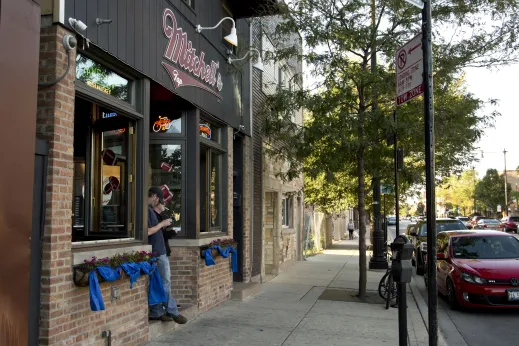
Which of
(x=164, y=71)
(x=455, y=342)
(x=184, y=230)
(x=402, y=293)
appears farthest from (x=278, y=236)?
(x=402, y=293)

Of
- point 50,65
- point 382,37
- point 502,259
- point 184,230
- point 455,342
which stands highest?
point 382,37

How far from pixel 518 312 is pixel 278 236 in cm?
628

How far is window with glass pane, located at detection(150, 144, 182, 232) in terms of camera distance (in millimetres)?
7770

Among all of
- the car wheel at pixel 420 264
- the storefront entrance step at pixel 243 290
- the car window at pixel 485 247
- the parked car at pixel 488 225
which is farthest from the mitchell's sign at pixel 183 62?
the parked car at pixel 488 225

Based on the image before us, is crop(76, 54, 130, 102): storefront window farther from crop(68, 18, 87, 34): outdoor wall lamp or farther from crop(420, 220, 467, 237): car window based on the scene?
crop(420, 220, 467, 237): car window

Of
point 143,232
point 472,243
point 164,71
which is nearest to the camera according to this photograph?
point 143,232

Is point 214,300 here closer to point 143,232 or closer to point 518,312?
point 143,232

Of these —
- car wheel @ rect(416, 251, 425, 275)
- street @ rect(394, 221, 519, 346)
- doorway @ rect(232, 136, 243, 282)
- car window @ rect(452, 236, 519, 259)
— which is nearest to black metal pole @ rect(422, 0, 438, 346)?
street @ rect(394, 221, 519, 346)

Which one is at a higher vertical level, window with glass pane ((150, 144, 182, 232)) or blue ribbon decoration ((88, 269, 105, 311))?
window with glass pane ((150, 144, 182, 232))

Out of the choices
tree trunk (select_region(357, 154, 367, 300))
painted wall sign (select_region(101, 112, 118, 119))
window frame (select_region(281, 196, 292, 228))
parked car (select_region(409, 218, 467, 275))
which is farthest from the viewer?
window frame (select_region(281, 196, 292, 228))

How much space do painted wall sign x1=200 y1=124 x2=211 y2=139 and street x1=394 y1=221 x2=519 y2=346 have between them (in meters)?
4.94

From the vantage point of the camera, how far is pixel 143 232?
6.11 metres

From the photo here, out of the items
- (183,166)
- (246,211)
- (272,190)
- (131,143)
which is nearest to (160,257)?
(131,143)

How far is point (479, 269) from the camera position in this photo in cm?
870
